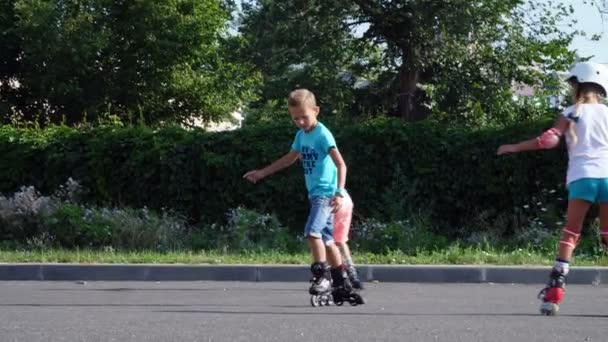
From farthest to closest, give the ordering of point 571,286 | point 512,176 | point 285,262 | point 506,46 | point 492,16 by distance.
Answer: point 506,46 < point 492,16 < point 512,176 < point 285,262 < point 571,286

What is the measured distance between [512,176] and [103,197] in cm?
520

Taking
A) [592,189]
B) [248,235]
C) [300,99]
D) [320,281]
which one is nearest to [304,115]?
[300,99]

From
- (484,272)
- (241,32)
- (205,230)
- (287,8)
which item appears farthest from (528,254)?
(241,32)

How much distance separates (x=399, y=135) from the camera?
14805mm

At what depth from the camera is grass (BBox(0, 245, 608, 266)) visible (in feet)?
40.0

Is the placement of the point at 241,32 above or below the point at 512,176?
above

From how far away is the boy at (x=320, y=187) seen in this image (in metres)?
8.44

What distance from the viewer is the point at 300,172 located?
14.9m

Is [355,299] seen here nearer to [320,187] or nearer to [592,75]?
[320,187]

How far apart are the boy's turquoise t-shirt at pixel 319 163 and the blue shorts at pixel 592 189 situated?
5.77 ft

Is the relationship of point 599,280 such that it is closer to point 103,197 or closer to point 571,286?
point 571,286

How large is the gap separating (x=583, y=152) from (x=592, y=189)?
9.9 inches


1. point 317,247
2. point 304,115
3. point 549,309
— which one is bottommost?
point 549,309

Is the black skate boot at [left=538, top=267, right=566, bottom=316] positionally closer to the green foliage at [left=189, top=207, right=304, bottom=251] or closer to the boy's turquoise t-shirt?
the boy's turquoise t-shirt
